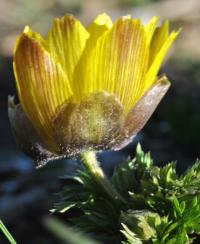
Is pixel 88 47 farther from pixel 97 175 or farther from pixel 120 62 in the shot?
pixel 97 175

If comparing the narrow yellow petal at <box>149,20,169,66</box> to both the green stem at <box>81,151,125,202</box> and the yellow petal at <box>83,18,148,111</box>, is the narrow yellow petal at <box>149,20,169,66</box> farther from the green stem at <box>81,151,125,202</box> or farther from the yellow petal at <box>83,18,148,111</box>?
the green stem at <box>81,151,125,202</box>

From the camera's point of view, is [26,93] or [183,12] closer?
[26,93]

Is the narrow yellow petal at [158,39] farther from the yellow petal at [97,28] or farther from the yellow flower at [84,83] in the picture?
the yellow petal at [97,28]

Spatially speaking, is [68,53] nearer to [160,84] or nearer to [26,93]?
[26,93]

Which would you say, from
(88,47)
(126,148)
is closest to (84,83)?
(88,47)

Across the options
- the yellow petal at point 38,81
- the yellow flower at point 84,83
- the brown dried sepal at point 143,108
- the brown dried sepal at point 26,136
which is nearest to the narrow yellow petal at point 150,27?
the yellow flower at point 84,83

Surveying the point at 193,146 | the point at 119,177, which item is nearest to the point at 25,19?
the point at 193,146
